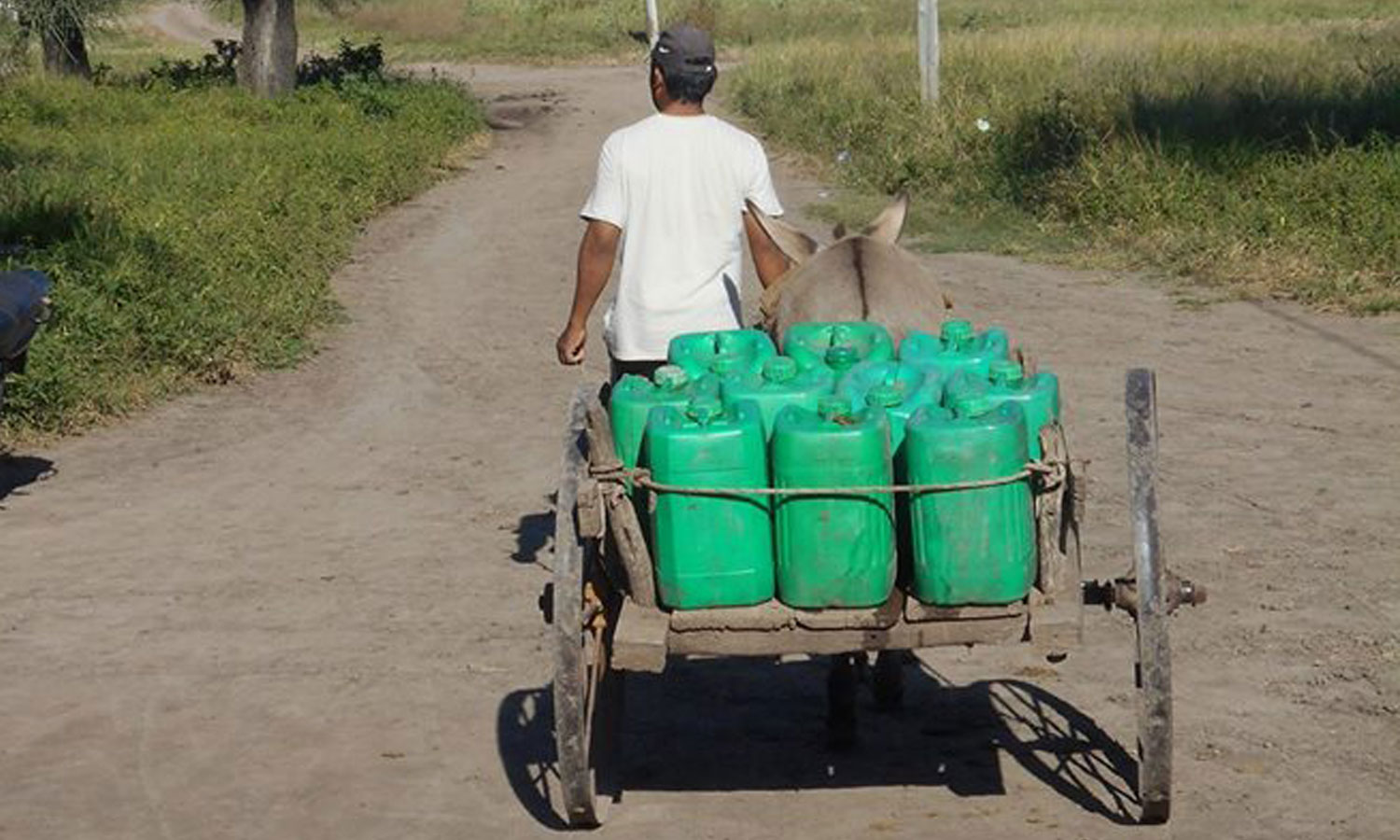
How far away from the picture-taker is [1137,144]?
18.1 m

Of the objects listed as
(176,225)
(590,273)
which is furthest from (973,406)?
(176,225)

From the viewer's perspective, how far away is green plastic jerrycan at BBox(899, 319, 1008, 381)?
5.60 m

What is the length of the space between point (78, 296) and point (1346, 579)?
7.29 meters

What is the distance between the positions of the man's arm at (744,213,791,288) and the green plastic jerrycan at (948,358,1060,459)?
1.50 metres

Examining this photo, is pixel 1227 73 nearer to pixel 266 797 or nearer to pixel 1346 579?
pixel 1346 579

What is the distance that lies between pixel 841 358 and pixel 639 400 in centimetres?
61

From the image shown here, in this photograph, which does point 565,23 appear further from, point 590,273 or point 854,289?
point 854,289

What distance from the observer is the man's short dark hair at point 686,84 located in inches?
252

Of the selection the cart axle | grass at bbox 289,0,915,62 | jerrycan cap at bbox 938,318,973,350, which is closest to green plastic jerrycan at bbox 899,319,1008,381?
jerrycan cap at bbox 938,318,973,350

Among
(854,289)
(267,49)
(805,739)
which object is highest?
(854,289)

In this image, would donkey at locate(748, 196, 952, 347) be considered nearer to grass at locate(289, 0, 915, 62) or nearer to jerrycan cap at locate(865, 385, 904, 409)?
jerrycan cap at locate(865, 385, 904, 409)

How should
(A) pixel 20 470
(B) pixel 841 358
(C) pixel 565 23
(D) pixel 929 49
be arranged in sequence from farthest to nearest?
(C) pixel 565 23 < (D) pixel 929 49 < (A) pixel 20 470 < (B) pixel 841 358

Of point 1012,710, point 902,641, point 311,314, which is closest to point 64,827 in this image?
point 902,641

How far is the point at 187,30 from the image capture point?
212 feet
